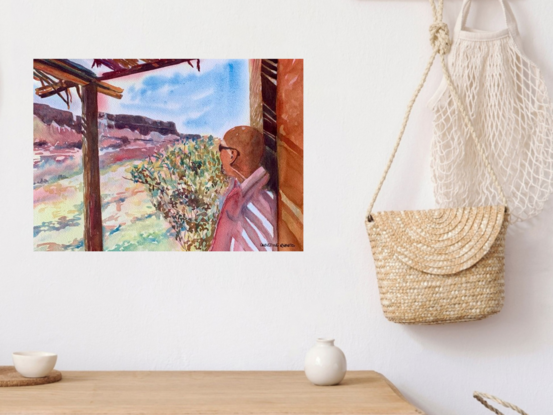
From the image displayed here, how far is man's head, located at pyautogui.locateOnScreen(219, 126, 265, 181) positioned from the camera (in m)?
1.48

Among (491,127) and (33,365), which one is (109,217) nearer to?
(33,365)

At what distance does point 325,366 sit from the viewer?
4.06 feet

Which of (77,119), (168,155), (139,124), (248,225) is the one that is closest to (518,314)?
(248,225)

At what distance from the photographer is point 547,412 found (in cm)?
147

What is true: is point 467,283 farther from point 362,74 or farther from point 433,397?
point 362,74

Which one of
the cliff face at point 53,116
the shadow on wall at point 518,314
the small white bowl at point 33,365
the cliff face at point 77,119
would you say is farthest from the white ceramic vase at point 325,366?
the cliff face at point 53,116

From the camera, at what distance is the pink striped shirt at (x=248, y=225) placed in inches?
57.9

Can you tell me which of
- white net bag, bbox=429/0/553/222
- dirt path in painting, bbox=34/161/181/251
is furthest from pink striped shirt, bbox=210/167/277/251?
white net bag, bbox=429/0/553/222

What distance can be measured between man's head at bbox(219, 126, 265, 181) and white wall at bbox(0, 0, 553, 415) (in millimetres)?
127

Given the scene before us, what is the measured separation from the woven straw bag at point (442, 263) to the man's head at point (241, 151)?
36 centimetres

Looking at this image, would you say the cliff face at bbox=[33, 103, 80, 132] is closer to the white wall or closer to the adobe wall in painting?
the white wall

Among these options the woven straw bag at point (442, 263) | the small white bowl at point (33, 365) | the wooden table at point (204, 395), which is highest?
the woven straw bag at point (442, 263)

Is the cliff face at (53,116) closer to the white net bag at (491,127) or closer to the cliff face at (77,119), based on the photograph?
the cliff face at (77,119)

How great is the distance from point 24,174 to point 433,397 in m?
1.17
